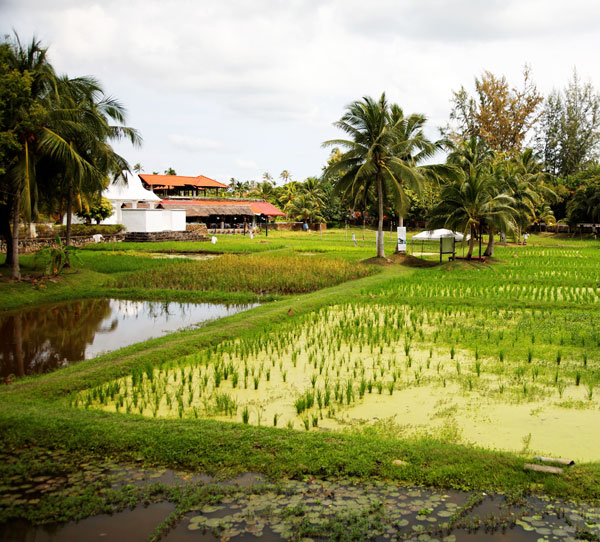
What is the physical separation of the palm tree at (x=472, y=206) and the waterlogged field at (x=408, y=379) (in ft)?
29.4

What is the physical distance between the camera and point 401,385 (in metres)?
7.09

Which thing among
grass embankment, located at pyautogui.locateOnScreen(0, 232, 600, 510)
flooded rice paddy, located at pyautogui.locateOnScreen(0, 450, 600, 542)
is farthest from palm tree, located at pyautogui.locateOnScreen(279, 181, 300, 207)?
flooded rice paddy, located at pyautogui.locateOnScreen(0, 450, 600, 542)

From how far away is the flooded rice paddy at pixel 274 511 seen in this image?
3857 millimetres

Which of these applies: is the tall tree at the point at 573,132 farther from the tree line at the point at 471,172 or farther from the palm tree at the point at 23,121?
the palm tree at the point at 23,121

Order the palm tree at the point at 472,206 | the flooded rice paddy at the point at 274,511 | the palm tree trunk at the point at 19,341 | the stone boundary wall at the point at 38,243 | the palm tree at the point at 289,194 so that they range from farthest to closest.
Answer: the palm tree at the point at 289,194 → the stone boundary wall at the point at 38,243 → the palm tree at the point at 472,206 → the palm tree trunk at the point at 19,341 → the flooded rice paddy at the point at 274,511

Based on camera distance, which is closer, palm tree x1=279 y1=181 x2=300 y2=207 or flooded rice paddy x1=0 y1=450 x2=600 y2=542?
flooded rice paddy x1=0 y1=450 x2=600 y2=542

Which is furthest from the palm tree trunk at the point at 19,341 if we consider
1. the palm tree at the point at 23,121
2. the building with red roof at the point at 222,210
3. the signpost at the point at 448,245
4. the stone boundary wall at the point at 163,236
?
the building with red roof at the point at 222,210

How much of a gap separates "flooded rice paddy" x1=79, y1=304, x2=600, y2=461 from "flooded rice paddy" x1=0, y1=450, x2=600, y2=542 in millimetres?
1096

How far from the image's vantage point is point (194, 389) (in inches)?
276

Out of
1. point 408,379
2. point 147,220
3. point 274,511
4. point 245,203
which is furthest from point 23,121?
point 245,203

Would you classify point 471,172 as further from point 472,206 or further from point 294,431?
point 294,431

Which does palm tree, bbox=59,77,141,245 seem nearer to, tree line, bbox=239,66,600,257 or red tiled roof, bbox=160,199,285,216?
tree line, bbox=239,66,600,257

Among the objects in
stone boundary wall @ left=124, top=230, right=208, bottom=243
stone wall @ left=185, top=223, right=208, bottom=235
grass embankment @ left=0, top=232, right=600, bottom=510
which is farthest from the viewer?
stone wall @ left=185, top=223, right=208, bottom=235

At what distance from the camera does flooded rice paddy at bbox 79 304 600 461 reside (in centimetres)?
570
